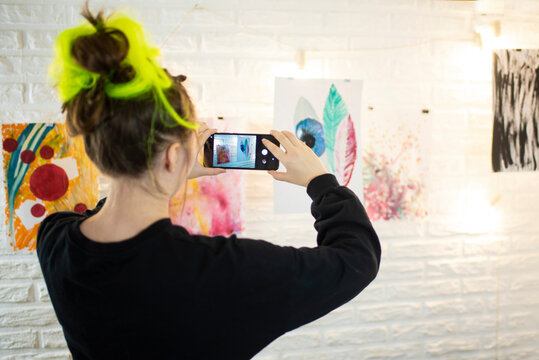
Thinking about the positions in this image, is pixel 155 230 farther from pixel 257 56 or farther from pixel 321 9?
pixel 321 9

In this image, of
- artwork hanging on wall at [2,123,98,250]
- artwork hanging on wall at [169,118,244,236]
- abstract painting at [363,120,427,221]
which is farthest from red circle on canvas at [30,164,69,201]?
abstract painting at [363,120,427,221]

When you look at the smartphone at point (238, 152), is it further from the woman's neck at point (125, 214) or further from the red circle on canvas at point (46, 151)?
the red circle on canvas at point (46, 151)

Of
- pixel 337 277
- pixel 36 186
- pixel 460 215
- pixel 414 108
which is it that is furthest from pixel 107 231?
pixel 460 215

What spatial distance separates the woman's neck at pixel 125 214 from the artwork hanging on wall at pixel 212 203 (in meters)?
0.54

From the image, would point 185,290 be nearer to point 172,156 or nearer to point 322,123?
point 172,156

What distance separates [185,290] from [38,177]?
2.59 feet

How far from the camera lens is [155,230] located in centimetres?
58

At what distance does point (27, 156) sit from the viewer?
3.62ft

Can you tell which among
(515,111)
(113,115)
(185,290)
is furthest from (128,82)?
(515,111)

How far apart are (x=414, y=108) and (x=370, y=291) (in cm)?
62

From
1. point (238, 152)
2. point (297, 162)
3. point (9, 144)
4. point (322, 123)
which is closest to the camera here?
point (297, 162)

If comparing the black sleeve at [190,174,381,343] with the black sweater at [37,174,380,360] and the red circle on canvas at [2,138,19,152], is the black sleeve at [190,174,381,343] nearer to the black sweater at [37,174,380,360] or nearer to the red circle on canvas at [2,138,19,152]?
the black sweater at [37,174,380,360]

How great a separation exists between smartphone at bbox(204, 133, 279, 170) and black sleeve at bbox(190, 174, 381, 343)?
308mm

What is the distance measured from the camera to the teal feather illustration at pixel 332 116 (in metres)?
1.20
